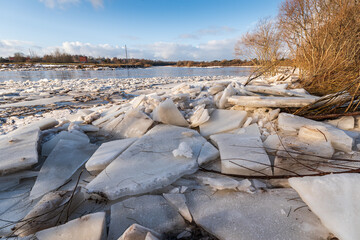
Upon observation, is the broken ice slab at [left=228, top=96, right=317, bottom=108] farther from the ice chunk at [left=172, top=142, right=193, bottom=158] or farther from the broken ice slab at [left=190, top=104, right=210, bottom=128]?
the ice chunk at [left=172, top=142, right=193, bottom=158]

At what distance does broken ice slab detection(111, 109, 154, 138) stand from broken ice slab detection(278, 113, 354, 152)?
46.6 inches

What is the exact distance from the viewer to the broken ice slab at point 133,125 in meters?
1.67

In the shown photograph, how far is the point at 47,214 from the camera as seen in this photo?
0.80m

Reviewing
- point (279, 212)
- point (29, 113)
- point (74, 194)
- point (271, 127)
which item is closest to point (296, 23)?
point (271, 127)

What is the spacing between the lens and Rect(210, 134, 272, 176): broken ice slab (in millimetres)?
1000

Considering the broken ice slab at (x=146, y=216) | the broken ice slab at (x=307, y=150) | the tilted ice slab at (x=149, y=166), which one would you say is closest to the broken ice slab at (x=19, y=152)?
the tilted ice slab at (x=149, y=166)

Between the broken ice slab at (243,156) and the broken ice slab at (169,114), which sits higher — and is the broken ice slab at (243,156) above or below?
below

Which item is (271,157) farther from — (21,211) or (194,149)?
(21,211)

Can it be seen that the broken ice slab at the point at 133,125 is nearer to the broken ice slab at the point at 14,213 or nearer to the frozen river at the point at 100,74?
the broken ice slab at the point at 14,213

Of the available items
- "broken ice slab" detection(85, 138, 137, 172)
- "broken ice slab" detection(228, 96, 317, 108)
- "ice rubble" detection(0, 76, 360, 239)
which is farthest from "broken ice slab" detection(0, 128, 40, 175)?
"broken ice slab" detection(228, 96, 317, 108)

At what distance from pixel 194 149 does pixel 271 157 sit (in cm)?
52

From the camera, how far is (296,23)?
13.3 feet

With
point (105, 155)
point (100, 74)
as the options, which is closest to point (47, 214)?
point (105, 155)

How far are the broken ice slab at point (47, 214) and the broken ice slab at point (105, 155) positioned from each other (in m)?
0.24
